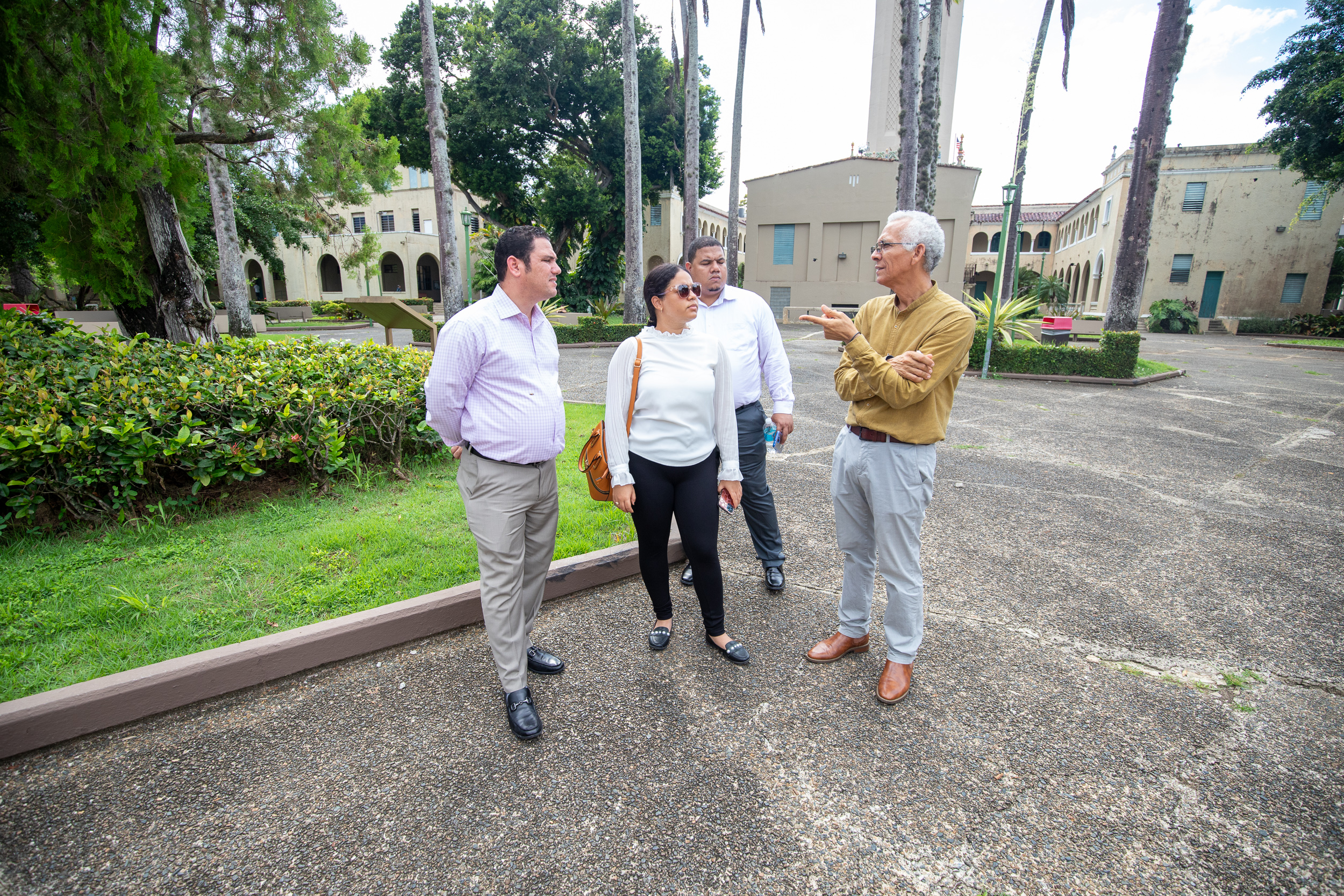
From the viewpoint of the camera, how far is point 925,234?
2.54 meters

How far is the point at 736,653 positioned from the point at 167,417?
386 cm

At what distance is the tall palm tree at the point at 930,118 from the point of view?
1397cm

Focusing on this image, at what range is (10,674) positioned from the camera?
261 centimetres

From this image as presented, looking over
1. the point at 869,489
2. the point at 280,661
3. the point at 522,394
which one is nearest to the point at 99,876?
the point at 280,661

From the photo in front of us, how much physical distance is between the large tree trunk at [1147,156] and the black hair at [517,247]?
14593 mm

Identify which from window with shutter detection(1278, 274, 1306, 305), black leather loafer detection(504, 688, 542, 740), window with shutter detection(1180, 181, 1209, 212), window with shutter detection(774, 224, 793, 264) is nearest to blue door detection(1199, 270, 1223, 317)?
window with shutter detection(1278, 274, 1306, 305)

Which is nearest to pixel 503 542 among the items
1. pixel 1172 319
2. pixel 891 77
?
pixel 1172 319

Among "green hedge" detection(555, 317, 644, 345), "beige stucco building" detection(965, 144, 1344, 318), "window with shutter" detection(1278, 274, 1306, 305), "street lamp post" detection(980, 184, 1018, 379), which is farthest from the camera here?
"window with shutter" detection(1278, 274, 1306, 305)

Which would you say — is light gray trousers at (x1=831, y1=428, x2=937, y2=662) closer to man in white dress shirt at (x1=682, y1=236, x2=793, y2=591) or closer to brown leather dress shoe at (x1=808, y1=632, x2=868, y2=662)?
brown leather dress shoe at (x1=808, y1=632, x2=868, y2=662)

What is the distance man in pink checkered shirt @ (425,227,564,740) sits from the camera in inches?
100

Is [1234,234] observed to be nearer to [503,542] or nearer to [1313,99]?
[1313,99]

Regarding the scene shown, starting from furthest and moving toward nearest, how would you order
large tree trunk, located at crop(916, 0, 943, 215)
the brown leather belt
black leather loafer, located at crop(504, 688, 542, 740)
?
large tree trunk, located at crop(916, 0, 943, 215) < the brown leather belt < black leather loafer, located at crop(504, 688, 542, 740)

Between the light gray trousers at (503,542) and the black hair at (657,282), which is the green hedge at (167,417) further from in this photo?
the black hair at (657,282)

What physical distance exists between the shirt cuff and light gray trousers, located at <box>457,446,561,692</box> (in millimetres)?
852
